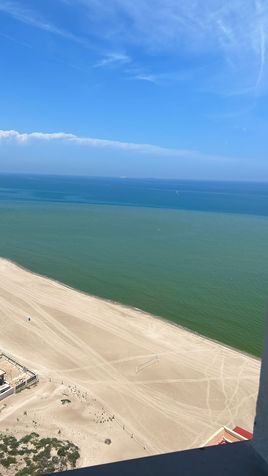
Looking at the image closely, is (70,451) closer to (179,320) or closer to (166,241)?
(179,320)

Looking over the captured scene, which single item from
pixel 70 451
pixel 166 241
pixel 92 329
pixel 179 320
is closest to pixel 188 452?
pixel 70 451

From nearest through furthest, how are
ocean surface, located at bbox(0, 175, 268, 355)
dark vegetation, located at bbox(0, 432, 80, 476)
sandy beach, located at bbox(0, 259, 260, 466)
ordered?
dark vegetation, located at bbox(0, 432, 80, 476) < sandy beach, located at bbox(0, 259, 260, 466) < ocean surface, located at bbox(0, 175, 268, 355)

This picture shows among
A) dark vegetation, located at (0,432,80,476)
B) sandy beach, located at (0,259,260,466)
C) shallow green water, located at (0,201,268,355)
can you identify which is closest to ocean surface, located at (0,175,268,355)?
shallow green water, located at (0,201,268,355)

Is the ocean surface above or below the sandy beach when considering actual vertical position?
above

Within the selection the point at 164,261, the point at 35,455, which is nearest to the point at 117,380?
the point at 35,455

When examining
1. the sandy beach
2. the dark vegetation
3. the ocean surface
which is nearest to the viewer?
the dark vegetation

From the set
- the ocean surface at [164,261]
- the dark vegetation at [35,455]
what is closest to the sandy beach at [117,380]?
the dark vegetation at [35,455]

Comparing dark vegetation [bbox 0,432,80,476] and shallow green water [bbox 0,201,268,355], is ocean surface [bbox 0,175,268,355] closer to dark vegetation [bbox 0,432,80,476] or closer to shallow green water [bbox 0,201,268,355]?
shallow green water [bbox 0,201,268,355]
